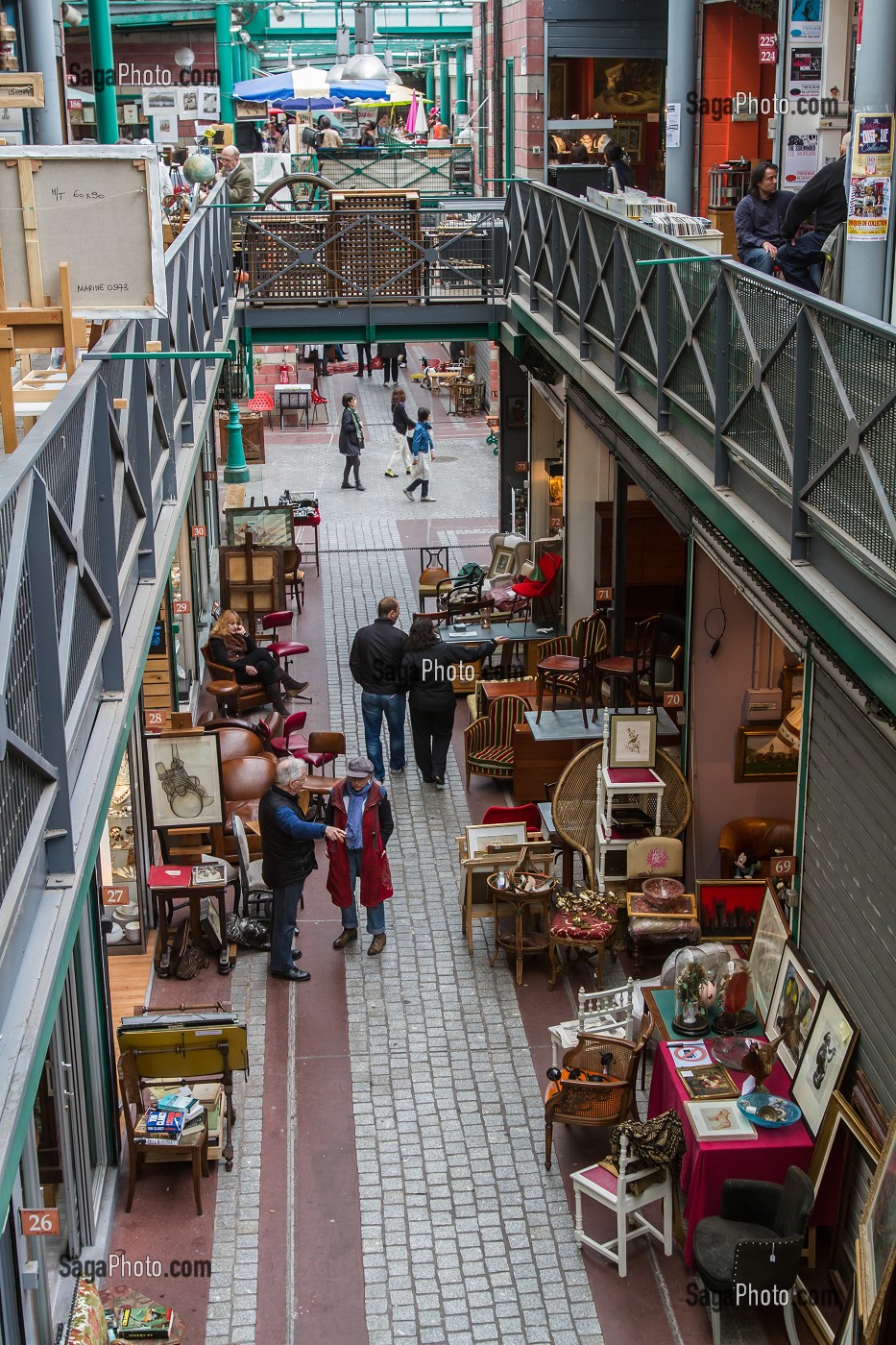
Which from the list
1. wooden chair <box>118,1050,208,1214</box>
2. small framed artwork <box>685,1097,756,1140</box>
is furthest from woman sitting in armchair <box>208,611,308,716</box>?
small framed artwork <box>685,1097,756,1140</box>

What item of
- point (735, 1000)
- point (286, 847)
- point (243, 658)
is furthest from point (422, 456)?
point (735, 1000)

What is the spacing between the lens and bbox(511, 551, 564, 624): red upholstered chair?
1734 centimetres

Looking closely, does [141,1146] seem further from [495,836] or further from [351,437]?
[351,437]

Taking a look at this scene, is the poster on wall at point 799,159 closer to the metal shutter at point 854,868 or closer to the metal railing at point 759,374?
the metal railing at point 759,374

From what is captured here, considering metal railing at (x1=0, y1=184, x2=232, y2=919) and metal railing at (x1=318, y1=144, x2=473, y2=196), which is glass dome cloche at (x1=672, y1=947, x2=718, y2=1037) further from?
metal railing at (x1=318, y1=144, x2=473, y2=196)

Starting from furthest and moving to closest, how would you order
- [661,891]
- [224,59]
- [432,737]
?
[224,59] → [432,737] → [661,891]

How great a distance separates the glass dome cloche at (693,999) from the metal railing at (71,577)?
3928 millimetres

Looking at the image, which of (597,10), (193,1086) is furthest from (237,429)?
(193,1086)

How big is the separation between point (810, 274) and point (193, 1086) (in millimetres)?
6742

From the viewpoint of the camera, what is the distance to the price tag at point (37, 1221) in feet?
20.7

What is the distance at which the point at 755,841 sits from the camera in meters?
11.7

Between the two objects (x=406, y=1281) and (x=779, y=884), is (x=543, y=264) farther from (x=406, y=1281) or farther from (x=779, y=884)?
(x=406, y=1281)

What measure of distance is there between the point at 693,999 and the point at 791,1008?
0.83 m

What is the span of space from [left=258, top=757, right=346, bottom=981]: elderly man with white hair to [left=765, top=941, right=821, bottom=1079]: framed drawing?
3641 millimetres
